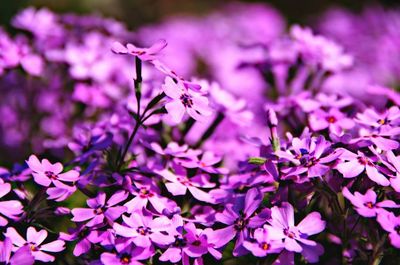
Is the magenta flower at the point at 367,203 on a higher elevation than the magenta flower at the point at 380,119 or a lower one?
lower

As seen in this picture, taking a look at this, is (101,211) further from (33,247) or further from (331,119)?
(331,119)

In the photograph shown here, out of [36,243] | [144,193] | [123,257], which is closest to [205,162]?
[144,193]

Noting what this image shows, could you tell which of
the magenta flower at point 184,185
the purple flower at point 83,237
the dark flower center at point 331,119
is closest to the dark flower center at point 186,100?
the magenta flower at point 184,185

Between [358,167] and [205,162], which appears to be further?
[205,162]

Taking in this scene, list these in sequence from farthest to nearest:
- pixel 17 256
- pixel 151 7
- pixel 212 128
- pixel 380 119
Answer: pixel 151 7 < pixel 212 128 < pixel 380 119 < pixel 17 256

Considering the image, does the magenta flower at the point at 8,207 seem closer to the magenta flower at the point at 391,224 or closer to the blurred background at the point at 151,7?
the magenta flower at the point at 391,224

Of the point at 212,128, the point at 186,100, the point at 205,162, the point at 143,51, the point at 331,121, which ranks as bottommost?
the point at 212,128

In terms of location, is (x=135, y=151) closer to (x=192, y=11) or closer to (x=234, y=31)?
(x=234, y=31)
